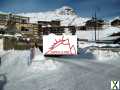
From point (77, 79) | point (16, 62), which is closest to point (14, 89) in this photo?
point (77, 79)

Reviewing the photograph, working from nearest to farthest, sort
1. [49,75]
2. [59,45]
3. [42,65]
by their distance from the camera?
1. [49,75]
2. [42,65]
3. [59,45]

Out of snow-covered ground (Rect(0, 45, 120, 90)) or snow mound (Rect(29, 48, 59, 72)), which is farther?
snow mound (Rect(29, 48, 59, 72))

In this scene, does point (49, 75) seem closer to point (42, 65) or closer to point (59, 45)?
point (42, 65)

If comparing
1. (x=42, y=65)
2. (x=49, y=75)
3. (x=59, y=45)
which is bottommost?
(x=49, y=75)

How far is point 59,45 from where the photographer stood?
23688mm

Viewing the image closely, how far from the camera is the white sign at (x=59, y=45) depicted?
23578 millimetres

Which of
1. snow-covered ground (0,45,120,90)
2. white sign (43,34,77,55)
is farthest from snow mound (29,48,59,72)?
white sign (43,34,77,55)

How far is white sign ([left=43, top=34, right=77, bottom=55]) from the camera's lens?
23.6 metres

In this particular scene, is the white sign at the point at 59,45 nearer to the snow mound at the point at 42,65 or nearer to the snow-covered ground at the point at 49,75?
the snow-covered ground at the point at 49,75

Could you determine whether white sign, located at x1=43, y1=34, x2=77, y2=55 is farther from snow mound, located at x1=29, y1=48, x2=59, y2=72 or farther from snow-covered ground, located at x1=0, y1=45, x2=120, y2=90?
snow mound, located at x1=29, y1=48, x2=59, y2=72

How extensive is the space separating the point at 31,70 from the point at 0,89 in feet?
16.7

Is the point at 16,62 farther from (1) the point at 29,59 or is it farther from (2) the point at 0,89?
(2) the point at 0,89

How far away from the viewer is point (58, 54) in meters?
23.7

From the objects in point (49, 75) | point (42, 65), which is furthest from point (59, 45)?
point (49, 75)
